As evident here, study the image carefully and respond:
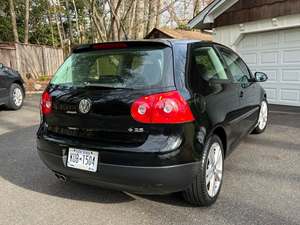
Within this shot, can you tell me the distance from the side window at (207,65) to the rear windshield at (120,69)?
1.14 ft

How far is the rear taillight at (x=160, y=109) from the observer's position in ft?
8.89

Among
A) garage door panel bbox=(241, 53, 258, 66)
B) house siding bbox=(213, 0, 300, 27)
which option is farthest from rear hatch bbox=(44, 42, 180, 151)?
garage door panel bbox=(241, 53, 258, 66)

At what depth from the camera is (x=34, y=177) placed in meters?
3.98

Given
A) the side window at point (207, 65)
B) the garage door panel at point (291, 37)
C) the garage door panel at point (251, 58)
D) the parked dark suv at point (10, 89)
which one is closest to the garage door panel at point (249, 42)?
the garage door panel at point (251, 58)

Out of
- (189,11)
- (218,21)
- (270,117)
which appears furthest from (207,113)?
(189,11)

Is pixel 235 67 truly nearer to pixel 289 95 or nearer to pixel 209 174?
pixel 209 174

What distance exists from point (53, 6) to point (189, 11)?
8.48 m

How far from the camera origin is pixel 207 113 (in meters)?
3.07

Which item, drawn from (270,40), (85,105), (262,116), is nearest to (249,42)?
(270,40)

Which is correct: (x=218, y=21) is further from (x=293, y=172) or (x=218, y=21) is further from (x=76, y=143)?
(x=76, y=143)

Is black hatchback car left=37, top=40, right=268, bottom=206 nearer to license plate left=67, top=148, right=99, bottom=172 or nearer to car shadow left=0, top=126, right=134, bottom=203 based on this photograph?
license plate left=67, top=148, right=99, bottom=172

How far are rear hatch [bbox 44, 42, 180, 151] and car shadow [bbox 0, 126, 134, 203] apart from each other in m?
0.73

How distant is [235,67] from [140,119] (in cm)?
217

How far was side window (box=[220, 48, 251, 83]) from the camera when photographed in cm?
413
